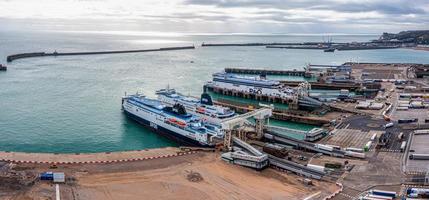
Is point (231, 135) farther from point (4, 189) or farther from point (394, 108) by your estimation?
point (394, 108)

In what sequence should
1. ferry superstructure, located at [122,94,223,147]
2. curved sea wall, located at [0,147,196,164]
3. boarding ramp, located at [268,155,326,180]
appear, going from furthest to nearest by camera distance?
ferry superstructure, located at [122,94,223,147]
curved sea wall, located at [0,147,196,164]
boarding ramp, located at [268,155,326,180]

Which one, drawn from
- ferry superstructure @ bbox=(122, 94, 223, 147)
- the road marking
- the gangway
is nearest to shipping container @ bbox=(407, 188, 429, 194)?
the gangway

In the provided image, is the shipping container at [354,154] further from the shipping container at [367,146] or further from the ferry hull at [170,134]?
the ferry hull at [170,134]

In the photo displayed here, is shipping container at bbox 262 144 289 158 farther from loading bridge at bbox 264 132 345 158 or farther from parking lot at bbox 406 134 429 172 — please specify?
parking lot at bbox 406 134 429 172

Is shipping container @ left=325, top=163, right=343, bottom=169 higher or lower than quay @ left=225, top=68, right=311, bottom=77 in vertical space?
lower

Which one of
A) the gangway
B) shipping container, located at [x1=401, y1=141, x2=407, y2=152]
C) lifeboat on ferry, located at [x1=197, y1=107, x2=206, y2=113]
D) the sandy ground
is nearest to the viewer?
the sandy ground

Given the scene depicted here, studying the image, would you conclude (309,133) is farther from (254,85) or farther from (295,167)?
(254,85)

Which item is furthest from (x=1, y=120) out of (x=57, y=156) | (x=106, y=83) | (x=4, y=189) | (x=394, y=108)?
(x=394, y=108)

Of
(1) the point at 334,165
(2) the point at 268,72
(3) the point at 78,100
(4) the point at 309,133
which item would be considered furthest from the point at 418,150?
(2) the point at 268,72
